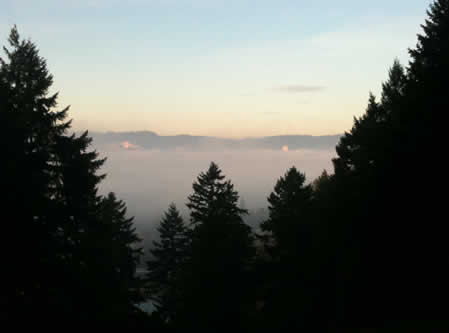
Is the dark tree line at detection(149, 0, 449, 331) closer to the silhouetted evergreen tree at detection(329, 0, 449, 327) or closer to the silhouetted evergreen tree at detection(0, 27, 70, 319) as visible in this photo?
the silhouetted evergreen tree at detection(329, 0, 449, 327)

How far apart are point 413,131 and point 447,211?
344cm

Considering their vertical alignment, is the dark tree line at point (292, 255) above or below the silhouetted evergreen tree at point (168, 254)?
above

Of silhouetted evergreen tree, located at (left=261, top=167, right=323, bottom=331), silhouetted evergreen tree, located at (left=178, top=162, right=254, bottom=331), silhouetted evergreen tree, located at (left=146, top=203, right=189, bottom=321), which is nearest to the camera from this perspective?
silhouetted evergreen tree, located at (left=261, top=167, right=323, bottom=331)

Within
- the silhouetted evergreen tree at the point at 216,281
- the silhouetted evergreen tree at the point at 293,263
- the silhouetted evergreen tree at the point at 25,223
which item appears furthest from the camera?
the silhouetted evergreen tree at the point at 216,281

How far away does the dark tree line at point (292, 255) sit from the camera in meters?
13.6

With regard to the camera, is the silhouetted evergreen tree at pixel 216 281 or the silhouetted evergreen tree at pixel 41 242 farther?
the silhouetted evergreen tree at pixel 216 281

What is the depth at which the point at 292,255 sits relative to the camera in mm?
24766

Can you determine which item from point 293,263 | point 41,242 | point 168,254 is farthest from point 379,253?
point 168,254

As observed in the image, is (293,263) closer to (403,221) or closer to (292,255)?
(292,255)

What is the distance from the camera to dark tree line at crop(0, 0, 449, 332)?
1360 cm

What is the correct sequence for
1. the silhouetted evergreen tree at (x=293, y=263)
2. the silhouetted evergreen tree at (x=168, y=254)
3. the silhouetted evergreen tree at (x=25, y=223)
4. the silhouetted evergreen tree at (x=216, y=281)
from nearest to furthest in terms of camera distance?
the silhouetted evergreen tree at (x=25, y=223), the silhouetted evergreen tree at (x=293, y=263), the silhouetted evergreen tree at (x=216, y=281), the silhouetted evergreen tree at (x=168, y=254)

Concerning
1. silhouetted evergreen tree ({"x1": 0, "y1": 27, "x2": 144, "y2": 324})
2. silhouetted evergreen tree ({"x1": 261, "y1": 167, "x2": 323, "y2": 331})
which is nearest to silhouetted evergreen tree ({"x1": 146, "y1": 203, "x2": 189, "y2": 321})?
silhouetted evergreen tree ({"x1": 261, "y1": 167, "x2": 323, "y2": 331})

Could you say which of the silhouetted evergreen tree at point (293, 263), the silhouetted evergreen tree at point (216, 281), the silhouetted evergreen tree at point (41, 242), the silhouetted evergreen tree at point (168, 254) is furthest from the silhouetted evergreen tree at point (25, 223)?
the silhouetted evergreen tree at point (168, 254)

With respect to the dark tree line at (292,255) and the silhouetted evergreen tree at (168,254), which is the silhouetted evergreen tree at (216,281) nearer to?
the dark tree line at (292,255)
